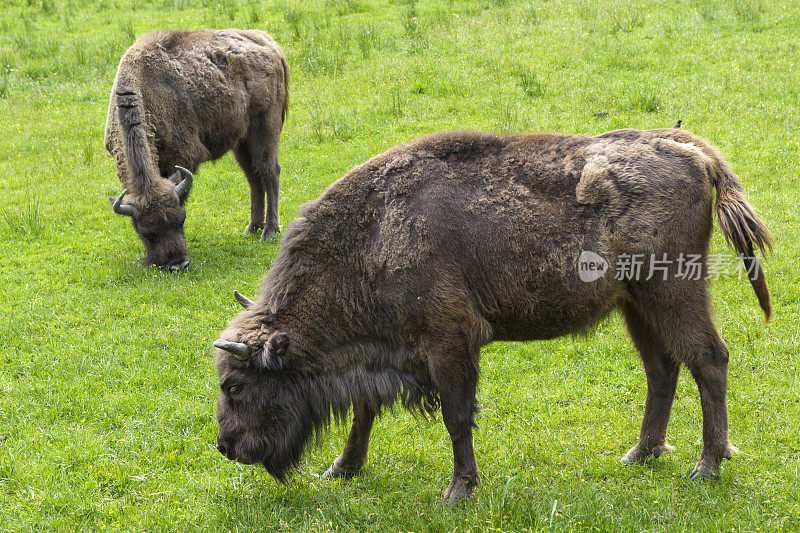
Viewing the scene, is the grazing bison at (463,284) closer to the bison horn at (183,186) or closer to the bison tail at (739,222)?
the bison tail at (739,222)

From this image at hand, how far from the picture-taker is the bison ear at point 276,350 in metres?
4.39

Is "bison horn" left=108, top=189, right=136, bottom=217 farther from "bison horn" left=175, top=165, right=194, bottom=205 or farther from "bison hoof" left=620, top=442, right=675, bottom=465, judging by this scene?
"bison hoof" left=620, top=442, right=675, bottom=465

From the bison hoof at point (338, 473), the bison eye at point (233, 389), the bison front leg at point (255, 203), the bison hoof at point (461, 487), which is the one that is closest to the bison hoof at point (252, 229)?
the bison front leg at point (255, 203)

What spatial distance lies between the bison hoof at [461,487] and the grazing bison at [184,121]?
16.3ft

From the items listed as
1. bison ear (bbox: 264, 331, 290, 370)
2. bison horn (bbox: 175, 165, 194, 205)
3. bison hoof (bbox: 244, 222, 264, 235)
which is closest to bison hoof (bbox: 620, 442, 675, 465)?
bison ear (bbox: 264, 331, 290, 370)

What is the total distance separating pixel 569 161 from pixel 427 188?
2.98ft

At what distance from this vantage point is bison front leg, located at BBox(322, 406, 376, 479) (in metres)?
4.93

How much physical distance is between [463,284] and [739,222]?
168 cm

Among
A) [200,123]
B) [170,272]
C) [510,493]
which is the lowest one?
[170,272]

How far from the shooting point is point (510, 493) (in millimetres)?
4473

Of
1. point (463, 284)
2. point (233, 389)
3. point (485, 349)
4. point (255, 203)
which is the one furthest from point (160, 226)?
point (463, 284)

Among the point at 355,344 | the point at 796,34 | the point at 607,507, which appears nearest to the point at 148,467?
the point at 355,344

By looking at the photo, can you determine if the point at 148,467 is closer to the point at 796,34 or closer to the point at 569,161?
the point at 569,161

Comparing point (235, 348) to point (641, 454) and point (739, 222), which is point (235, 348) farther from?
point (739, 222)
